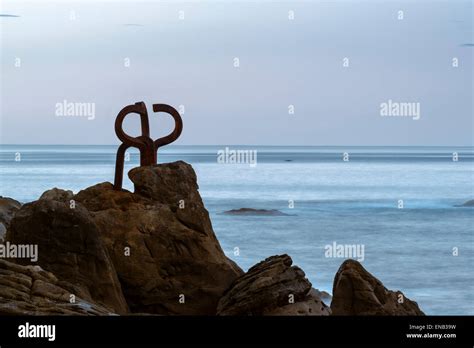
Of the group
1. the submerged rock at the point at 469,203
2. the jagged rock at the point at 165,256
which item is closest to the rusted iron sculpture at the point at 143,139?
the jagged rock at the point at 165,256

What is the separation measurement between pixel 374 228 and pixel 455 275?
56.1 inches

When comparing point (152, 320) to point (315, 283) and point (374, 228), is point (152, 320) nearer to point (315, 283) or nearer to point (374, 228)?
point (315, 283)

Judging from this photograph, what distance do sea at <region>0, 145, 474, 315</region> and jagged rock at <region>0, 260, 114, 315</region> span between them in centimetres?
223

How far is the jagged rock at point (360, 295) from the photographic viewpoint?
446 inches

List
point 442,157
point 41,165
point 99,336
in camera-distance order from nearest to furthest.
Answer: point 99,336 < point 442,157 < point 41,165

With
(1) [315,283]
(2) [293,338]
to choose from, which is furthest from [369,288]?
(2) [293,338]

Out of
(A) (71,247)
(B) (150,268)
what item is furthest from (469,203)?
(A) (71,247)

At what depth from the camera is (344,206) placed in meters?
13.6

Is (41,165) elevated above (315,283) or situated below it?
above

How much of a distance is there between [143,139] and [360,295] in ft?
9.91

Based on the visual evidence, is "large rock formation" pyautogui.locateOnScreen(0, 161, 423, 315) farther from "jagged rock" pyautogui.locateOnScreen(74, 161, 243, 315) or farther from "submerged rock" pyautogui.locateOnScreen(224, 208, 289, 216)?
"submerged rock" pyautogui.locateOnScreen(224, 208, 289, 216)

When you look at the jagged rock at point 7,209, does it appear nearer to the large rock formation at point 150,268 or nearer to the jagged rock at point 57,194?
the jagged rock at point 57,194

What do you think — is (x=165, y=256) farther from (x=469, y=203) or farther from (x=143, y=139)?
(x=469, y=203)

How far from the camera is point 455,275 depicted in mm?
12430
